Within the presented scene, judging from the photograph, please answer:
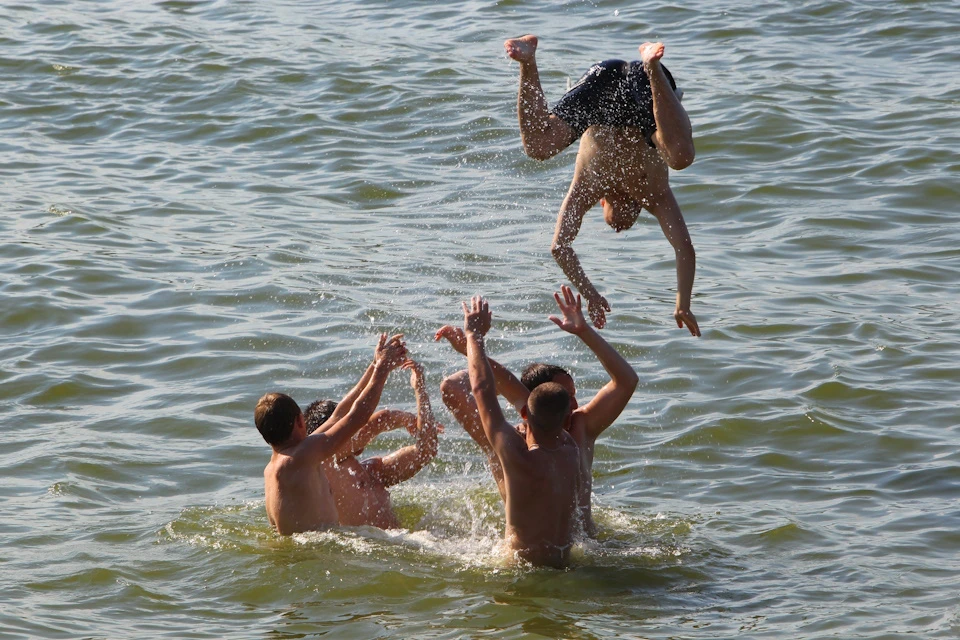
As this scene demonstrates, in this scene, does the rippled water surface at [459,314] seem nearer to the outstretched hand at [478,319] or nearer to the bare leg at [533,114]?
the outstretched hand at [478,319]

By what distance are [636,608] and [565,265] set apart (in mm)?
2168

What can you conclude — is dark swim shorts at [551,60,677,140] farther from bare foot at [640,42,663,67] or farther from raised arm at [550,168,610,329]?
bare foot at [640,42,663,67]

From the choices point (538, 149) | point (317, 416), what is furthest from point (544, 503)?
point (538, 149)

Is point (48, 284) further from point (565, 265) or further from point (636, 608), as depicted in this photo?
point (636, 608)

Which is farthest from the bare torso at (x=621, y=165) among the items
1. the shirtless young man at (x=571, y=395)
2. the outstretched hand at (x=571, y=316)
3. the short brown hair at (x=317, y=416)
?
the short brown hair at (x=317, y=416)

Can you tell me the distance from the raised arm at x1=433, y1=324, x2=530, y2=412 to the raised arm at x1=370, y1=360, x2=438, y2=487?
0.98 feet

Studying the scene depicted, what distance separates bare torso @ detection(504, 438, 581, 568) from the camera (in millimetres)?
6977

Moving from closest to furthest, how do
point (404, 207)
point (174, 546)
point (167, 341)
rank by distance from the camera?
point (174, 546) → point (167, 341) → point (404, 207)

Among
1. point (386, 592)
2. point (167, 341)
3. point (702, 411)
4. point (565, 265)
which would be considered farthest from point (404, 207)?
point (386, 592)

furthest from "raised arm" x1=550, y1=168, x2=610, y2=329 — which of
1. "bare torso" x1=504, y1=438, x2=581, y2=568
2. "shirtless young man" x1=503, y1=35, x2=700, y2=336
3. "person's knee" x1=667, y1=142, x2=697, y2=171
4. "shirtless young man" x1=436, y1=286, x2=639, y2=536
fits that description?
"bare torso" x1=504, y1=438, x2=581, y2=568

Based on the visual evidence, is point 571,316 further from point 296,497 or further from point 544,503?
point 296,497

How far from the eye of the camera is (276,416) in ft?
24.2

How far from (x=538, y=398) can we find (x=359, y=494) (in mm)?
1745

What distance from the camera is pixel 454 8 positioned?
69.4 feet
